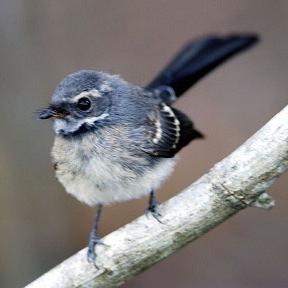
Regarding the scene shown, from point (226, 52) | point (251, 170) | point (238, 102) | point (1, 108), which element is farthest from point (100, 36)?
point (251, 170)

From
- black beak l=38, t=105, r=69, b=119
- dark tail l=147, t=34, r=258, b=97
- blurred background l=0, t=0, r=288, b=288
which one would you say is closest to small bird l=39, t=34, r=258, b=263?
black beak l=38, t=105, r=69, b=119

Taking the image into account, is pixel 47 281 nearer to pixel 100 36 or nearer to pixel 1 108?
pixel 1 108

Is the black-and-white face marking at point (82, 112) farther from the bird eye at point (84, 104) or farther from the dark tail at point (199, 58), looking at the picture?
the dark tail at point (199, 58)

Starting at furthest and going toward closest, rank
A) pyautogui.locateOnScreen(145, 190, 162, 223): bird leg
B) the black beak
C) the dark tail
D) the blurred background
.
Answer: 1. the blurred background
2. the dark tail
3. the black beak
4. pyautogui.locateOnScreen(145, 190, 162, 223): bird leg

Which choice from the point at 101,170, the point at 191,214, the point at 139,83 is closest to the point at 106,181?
the point at 101,170

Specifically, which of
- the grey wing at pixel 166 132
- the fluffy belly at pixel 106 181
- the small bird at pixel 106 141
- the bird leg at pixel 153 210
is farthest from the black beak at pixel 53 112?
the bird leg at pixel 153 210

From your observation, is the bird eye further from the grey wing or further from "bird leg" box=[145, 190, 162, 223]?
"bird leg" box=[145, 190, 162, 223]
